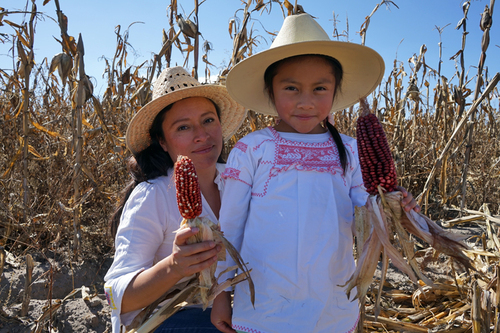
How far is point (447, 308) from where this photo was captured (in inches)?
111

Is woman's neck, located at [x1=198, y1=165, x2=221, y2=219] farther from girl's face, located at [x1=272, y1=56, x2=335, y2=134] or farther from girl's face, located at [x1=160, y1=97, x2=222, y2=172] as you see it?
girl's face, located at [x1=272, y1=56, x2=335, y2=134]

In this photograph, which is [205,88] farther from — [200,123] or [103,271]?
[103,271]

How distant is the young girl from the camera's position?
1551 mm

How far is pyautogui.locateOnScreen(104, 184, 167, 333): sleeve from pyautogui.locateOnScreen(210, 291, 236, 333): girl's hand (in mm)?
432

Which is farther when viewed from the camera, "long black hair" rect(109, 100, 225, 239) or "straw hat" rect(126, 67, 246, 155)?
"long black hair" rect(109, 100, 225, 239)

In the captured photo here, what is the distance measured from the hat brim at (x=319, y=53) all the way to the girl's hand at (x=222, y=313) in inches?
44.3

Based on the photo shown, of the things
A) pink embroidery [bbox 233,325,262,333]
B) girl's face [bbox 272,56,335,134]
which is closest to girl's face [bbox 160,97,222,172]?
girl's face [bbox 272,56,335,134]

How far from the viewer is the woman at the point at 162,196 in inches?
65.6

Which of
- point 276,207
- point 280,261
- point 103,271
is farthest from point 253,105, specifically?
point 103,271

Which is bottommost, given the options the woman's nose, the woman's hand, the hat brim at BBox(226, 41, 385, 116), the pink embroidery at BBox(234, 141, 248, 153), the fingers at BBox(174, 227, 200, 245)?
the woman's hand

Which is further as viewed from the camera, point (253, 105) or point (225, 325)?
point (253, 105)

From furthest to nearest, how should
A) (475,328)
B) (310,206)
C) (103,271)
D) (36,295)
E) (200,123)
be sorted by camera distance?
1. (103,271)
2. (36,295)
3. (200,123)
4. (475,328)
5. (310,206)

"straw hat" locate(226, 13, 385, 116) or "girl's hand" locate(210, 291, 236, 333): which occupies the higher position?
"straw hat" locate(226, 13, 385, 116)

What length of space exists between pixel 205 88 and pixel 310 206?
105 cm
